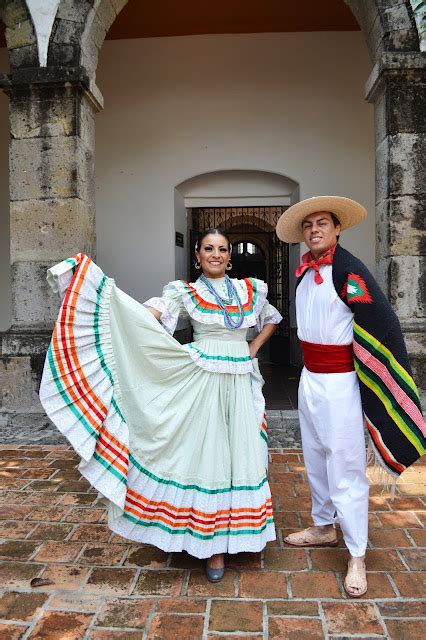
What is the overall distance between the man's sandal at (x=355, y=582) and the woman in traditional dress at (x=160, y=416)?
382mm

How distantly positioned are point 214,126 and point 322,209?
495 centimetres

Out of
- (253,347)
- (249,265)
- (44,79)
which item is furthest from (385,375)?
(249,265)

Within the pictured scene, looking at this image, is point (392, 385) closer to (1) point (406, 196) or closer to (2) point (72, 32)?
(1) point (406, 196)

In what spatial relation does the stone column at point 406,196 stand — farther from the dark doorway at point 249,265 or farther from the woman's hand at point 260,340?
the dark doorway at point 249,265

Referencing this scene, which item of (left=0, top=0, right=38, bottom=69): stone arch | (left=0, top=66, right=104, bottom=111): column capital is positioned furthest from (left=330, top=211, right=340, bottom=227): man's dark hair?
(left=0, top=0, right=38, bottom=69): stone arch

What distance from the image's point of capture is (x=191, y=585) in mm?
2221

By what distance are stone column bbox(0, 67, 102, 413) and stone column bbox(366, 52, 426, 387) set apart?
8.80 ft

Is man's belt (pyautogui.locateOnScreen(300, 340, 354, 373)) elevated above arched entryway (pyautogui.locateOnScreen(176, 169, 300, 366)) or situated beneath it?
situated beneath

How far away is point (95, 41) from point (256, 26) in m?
2.78

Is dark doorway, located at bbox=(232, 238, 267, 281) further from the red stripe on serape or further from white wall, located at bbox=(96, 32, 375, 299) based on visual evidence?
the red stripe on serape

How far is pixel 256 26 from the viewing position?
262 inches

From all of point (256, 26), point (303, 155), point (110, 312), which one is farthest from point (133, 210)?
point (110, 312)

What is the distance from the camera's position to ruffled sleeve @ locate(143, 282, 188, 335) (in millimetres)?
2508

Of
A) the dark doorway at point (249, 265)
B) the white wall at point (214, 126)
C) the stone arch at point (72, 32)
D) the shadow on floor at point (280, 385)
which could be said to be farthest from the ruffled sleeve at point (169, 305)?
the dark doorway at point (249, 265)
